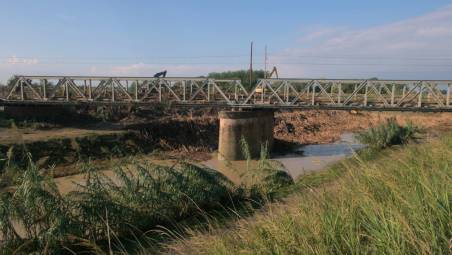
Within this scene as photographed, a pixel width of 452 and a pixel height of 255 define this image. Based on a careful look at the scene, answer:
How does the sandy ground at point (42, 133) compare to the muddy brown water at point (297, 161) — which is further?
the sandy ground at point (42, 133)

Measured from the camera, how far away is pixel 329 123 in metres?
48.1

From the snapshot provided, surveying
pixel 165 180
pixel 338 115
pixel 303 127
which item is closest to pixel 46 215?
pixel 165 180

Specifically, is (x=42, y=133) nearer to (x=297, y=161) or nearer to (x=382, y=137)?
(x=297, y=161)

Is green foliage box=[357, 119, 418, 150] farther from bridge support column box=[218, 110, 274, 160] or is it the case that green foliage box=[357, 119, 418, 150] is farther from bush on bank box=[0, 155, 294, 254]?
bush on bank box=[0, 155, 294, 254]

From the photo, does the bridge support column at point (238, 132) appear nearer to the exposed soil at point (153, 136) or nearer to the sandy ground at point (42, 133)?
the exposed soil at point (153, 136)

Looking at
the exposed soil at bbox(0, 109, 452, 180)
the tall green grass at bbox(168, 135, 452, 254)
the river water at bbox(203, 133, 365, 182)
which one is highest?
the tall green grass at bbox(168, 135, 452, 254)

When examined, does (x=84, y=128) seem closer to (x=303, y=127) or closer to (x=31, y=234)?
(x=303, y=127)

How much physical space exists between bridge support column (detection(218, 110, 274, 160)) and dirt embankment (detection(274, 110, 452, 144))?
7580 mm

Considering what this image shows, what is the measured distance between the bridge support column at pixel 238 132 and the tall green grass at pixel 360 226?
23.2 metres

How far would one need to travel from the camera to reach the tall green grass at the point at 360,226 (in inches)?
121

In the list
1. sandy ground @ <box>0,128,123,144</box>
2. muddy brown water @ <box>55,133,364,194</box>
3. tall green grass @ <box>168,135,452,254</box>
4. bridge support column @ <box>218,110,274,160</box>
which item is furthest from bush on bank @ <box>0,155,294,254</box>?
sandy ground @ <box>0,128,123,144</box>

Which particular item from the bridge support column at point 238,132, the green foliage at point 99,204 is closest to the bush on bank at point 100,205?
the green foliage at point 99,204

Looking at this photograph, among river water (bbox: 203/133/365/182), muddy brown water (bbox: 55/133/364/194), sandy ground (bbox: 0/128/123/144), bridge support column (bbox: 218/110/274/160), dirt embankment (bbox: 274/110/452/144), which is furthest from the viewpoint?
dirt embankment (bbox: 274/110/452/144)

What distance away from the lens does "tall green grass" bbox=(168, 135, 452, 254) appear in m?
3.07
